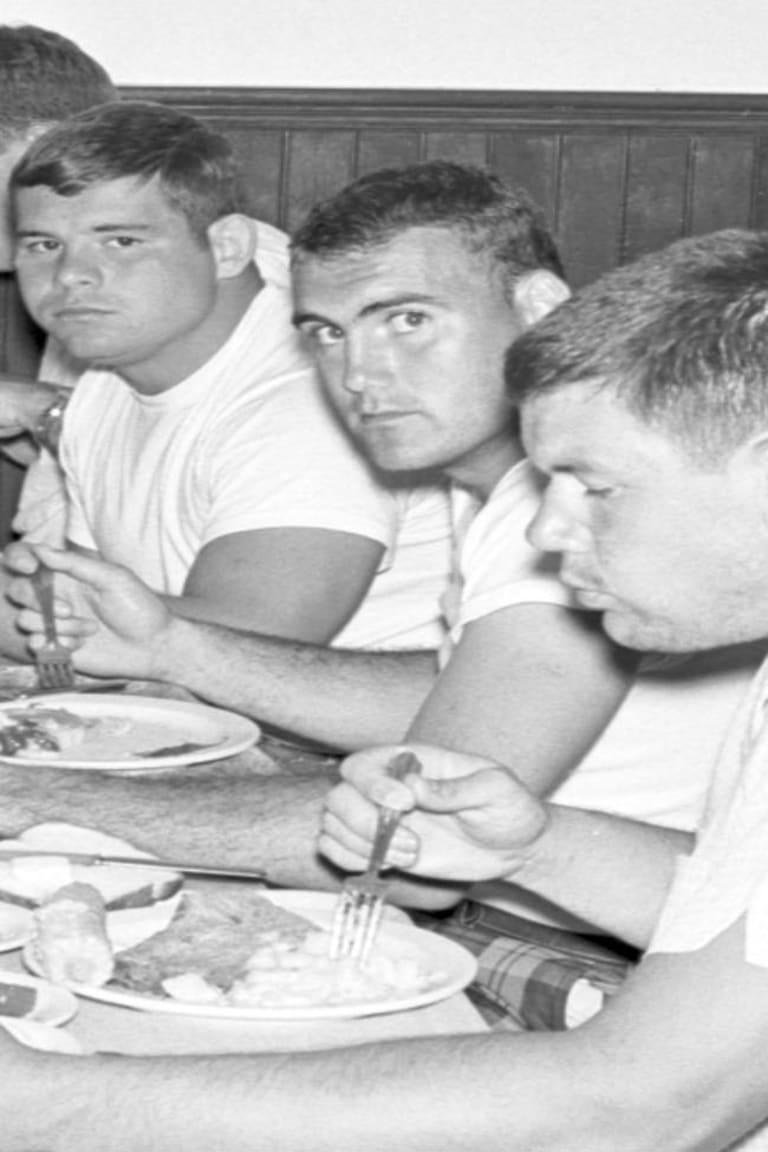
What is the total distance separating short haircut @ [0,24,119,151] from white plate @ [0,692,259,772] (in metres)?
1.23

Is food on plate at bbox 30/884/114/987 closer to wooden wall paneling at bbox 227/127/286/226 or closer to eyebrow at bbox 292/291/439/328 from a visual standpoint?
eyebrow at bbox 292/291/439/328

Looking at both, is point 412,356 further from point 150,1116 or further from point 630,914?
point 150,1116

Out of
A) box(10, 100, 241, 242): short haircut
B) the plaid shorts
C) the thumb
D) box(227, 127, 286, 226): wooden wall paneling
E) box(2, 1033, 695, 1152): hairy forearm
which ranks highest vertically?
box(227, 127, 286, 226): wooden wall paneling

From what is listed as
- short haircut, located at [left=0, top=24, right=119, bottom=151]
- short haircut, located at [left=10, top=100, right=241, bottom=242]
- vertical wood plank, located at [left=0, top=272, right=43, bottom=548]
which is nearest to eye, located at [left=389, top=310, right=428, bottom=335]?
A: short haircut, located at [left=10, top=100, right=241, bottom=242]

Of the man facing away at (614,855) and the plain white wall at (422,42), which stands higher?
the plain white wall at (422,42)

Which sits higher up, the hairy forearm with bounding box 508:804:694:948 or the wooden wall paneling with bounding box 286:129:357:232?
the wooden wall paneling with bounding box 286:129:357:232

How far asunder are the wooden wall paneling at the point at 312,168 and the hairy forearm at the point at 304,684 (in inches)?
68.2

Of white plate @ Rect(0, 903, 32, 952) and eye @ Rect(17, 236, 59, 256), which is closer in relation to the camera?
white plate @ Rect(0, 903, 32, 952)

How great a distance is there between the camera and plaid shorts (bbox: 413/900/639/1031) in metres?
1.65

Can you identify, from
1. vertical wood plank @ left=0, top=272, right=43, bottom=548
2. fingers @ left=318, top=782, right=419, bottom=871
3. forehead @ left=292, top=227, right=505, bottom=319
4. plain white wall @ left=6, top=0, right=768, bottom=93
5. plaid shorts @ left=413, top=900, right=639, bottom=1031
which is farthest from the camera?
vertical wood plank @ left=0, top=272, right=43, bottom=548

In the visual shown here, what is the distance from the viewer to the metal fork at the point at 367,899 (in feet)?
4.58

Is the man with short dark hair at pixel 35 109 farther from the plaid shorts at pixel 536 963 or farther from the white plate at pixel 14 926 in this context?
the white plate at pixel 14 926

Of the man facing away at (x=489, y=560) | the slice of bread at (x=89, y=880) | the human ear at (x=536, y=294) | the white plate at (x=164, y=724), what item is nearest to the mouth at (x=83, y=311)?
the man facing away at (x=489, y=560)

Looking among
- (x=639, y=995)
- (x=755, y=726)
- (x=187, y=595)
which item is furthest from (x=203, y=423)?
(x=639, y=995)
